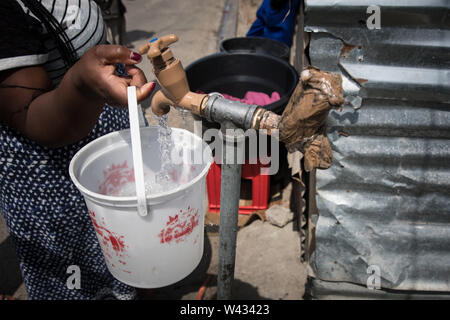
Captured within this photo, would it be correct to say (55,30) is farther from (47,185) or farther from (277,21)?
(277,21)

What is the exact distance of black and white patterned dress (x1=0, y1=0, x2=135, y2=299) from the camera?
1.22 m

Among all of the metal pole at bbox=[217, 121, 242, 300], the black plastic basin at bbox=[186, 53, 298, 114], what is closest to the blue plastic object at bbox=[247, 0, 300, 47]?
the black plastic basin at bbox=[186, 53, 298, 114]

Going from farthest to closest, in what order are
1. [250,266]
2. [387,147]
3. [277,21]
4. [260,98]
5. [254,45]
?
[277,21], [254,45], [260,98], [250,266], [387,147]

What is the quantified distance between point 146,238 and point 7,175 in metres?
0.84

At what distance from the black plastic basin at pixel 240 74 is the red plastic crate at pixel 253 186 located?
0.83 meters

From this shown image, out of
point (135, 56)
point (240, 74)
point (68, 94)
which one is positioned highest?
point (135, 56)

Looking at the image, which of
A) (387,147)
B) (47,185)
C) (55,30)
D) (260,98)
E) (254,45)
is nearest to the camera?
(55,30)

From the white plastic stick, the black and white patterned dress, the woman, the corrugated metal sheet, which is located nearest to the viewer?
the white plastic stick

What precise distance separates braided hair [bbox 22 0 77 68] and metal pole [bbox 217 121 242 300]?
0.81 metres

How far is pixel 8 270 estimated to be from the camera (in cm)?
286

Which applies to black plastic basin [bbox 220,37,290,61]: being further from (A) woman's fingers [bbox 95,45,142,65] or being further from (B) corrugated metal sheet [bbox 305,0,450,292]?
(A) woman's fingers [bbox 95,45,142,65]

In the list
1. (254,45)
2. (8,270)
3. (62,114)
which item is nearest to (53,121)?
(62,114)

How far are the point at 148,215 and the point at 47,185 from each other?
30.2 inches

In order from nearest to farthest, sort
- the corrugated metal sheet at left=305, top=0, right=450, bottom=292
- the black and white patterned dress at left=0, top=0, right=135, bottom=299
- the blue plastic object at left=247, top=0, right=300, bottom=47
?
the black and white patterned dress at left=0, top=0, right=135, bottom=299 → the corrugated metal sheet at left=305, top=0, right=450, bottom=292 → the blue plastic object at left=247, top=0, right=300, bottom=47
